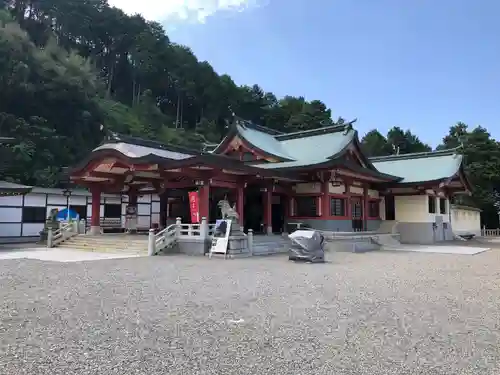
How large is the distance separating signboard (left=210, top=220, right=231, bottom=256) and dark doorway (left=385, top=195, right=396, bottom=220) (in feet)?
49.3

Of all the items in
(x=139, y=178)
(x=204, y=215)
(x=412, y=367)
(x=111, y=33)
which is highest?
(x=111, y=33)

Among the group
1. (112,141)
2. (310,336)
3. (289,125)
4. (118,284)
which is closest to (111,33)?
(289,125)

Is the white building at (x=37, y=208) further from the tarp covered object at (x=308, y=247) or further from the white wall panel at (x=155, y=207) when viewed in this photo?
the tarp covered object at (x=308, y=247)

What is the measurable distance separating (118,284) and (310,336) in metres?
4.98

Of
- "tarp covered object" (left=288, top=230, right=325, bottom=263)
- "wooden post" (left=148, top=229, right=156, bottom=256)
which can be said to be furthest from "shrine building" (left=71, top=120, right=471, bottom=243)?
"tarp covered object" (left=288, top=230, right=325, bottom=263)

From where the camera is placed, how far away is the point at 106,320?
5762mm

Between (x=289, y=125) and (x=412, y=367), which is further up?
(x=289, y=125)

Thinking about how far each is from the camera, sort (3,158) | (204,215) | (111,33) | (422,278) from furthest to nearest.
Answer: (111,33), (3,158), (204,215), (422,278)

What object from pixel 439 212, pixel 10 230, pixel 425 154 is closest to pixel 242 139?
pixel 10 230

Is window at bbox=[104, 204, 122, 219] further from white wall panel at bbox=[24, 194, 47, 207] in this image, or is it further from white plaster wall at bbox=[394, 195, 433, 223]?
white plaster wall at bbox=[394, 195, 433, 223]

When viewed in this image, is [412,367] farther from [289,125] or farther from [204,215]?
[289,125]

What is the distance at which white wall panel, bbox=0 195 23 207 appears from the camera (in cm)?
2242

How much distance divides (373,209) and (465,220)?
1442 cm

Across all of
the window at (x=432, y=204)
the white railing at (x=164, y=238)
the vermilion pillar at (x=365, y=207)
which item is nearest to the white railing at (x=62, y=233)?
→ the white railing at (x=164, y=238)
